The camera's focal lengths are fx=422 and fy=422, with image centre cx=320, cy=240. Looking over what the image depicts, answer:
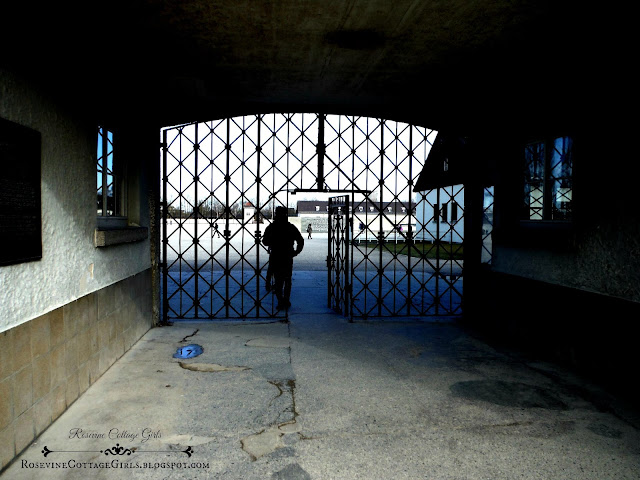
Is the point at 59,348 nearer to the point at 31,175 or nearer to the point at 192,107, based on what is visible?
the point at 31,175

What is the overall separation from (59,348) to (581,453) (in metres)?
4.10

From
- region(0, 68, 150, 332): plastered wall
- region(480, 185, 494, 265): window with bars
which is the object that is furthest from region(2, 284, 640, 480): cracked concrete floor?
region(480, 185, 494, 265): window with bars

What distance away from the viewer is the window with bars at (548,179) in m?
5.00

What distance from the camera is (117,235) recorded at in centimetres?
464

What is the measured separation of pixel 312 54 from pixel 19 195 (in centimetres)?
313

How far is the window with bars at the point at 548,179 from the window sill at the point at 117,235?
5.08 meters

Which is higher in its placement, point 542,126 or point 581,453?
point 542,126

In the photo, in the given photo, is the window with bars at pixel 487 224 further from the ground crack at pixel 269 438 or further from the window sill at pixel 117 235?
the window sill at pixel 117 235

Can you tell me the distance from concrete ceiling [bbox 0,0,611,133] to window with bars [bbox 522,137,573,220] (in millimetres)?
394

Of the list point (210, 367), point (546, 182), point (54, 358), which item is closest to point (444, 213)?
point (546, 182)

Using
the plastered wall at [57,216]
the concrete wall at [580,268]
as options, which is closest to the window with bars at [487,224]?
the concrete wall at [580,268]

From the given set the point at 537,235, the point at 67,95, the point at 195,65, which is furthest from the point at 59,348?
the point at 537,235

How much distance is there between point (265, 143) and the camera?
22.4 feet

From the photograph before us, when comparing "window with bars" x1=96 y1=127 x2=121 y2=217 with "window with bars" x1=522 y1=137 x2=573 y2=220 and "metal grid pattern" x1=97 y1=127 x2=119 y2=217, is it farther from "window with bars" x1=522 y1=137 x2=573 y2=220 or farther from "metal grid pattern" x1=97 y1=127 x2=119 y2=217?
"window with bars" x1=522 y1=137 x2=573 y2=220
